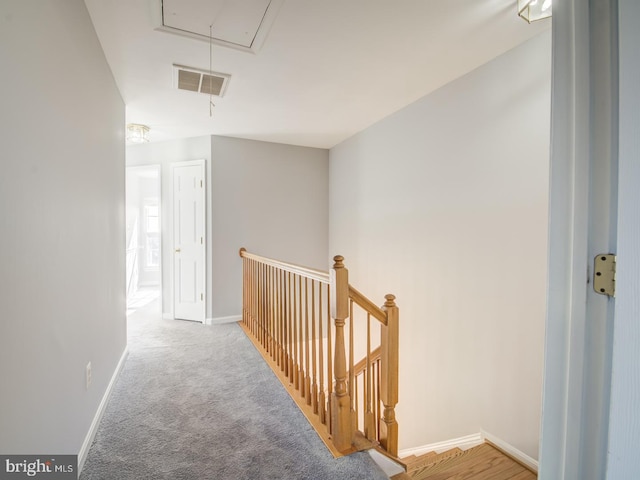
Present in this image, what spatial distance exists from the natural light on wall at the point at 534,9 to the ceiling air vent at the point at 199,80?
2010mm

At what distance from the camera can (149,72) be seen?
7.78 feet

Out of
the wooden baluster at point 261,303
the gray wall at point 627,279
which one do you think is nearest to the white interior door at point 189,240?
the wooden baluster at point 261,303

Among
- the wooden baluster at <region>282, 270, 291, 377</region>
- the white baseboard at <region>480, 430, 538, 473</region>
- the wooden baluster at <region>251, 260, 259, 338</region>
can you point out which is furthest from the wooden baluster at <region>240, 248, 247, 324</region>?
the white baseboard at <region>480, 430, 538, 473</region>

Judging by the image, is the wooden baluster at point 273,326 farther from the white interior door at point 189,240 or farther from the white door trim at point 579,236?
the white door trim at point 579,236

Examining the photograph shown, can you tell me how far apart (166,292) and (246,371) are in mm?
2169

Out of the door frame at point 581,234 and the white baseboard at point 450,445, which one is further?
the white baseboard at point 450,445

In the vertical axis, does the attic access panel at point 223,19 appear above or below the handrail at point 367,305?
above

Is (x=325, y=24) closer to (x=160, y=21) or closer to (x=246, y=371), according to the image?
(x=160, y=21)

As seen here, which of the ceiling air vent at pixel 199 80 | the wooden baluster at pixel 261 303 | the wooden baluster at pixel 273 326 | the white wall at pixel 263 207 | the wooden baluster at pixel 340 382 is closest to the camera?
the wooden baluster at pixel 340 382

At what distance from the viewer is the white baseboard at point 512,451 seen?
1843 mm

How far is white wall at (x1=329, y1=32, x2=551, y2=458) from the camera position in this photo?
1.91 meters

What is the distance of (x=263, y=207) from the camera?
419 centimetres

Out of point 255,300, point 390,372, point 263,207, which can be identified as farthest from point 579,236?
point 263,207

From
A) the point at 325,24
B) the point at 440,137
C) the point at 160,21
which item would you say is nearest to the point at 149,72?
the point at 160,21
